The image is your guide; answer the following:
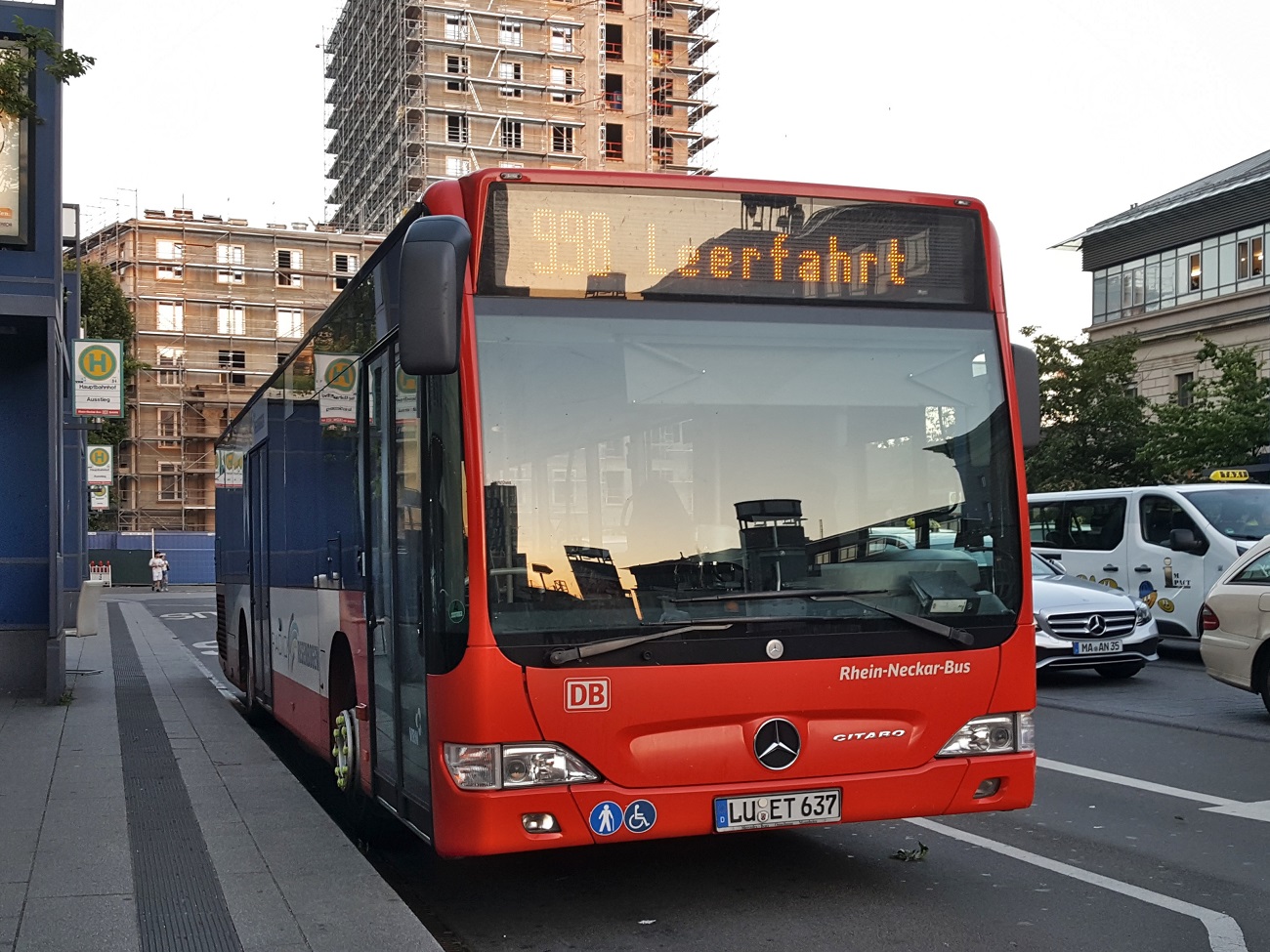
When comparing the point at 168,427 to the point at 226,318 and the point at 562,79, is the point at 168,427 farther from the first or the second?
the point at 562,79

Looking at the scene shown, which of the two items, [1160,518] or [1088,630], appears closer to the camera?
[1088,630]

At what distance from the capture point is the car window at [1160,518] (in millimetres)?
17984

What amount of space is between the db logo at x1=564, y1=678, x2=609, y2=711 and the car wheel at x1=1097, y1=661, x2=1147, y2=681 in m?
10.7

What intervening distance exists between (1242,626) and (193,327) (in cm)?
7177

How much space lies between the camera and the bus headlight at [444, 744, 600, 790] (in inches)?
216

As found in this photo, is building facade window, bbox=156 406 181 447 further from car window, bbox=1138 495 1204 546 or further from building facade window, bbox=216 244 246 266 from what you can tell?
car window, bbox=1138 495 1204 546

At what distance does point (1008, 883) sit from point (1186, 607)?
479 inches

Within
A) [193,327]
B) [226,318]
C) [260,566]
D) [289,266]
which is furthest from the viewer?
[289,266]

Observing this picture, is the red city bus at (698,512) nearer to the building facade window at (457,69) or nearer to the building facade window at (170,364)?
the building facade window at (170,364)

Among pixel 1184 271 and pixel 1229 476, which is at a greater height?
pixel 1184 271

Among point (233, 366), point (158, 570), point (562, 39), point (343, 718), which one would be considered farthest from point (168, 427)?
point (343, 718)

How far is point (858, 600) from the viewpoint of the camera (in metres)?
5.85

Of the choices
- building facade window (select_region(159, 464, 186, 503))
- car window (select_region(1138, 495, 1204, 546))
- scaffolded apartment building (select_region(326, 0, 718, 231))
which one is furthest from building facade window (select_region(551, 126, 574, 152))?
car window (select_region(1138, 495, 1204, 546))

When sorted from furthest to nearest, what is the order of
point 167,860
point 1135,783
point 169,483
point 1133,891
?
point 169,483
point 1135,783
point 167,860
point 1133,891
